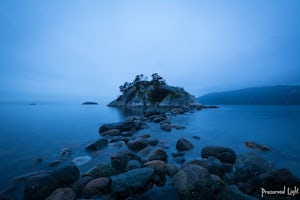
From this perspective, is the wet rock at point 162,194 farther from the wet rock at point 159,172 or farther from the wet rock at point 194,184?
the wet rock at point 159,172

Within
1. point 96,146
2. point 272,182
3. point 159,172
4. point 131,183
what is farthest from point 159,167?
point 96,146

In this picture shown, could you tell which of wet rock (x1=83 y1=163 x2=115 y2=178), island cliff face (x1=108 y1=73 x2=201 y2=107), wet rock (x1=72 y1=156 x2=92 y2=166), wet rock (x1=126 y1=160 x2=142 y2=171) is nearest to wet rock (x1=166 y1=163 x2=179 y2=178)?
wet rock (x1=126 y1=160 x2=142 y2=171)

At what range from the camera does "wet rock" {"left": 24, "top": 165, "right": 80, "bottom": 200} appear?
3.67 meters

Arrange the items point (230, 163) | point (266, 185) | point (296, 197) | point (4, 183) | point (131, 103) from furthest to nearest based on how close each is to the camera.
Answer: point (131, 103)
point (230, 163)
point (4, 183)
point (266, 185)
point (296, 197)

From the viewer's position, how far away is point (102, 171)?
4.72 metres

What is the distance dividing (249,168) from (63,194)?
18.0ft

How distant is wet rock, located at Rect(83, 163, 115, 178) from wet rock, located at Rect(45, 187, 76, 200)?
3.05 feet

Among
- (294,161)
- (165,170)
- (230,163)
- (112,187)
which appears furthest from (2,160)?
(294,161)

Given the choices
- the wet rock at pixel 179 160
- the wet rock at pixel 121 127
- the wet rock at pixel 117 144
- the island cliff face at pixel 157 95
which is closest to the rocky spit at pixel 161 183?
the wet rock at pixel 179 160

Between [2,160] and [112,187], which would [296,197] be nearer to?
[112,187]

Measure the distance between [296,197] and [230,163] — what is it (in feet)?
7.85

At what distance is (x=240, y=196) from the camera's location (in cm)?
307

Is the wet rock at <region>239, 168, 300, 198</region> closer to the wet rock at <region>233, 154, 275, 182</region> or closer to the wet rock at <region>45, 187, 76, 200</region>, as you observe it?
the wet rock at <region>233, 154, 275, 182</region>

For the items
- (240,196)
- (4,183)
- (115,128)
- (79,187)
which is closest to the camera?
(240,196)
